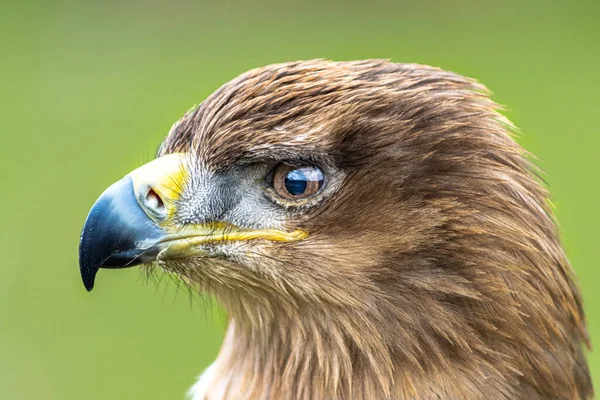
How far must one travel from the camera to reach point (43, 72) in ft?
33.8

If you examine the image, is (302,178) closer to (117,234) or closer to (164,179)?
(164,179)

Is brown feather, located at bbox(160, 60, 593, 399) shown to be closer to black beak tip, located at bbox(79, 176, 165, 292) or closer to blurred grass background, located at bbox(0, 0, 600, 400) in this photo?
black beak tip, located at bbox(79, 176, 165, 292)

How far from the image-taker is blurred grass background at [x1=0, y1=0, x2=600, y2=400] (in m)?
6.95

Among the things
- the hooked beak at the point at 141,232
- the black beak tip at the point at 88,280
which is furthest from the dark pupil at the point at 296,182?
the black beak tip at the point at 88,280

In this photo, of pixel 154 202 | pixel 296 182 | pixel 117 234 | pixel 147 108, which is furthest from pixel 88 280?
pixel 147 108

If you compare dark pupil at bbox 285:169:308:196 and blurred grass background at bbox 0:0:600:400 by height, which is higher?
dark pupil at bbox 285:169:308:196

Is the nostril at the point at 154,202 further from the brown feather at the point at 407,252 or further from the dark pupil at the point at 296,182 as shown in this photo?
the dark pupil at the point at 296,182

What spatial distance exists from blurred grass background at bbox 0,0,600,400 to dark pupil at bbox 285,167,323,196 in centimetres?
356

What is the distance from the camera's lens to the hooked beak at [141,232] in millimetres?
3088

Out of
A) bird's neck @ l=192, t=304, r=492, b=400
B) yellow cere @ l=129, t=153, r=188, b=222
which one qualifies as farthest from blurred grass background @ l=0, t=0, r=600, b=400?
yellow cere @ l=129, t=153, r=188, b=222

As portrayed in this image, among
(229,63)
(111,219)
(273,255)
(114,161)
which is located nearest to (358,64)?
(273,255)

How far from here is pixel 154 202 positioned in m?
3.13

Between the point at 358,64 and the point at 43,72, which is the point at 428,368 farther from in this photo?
the point at 43,72

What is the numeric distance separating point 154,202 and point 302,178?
17.4 inches
